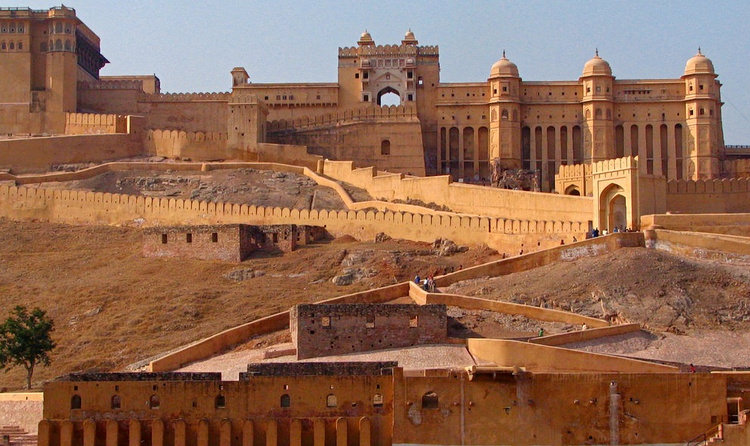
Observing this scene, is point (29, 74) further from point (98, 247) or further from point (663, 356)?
point (663, 356)

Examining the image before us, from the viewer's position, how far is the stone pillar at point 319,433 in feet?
84.6

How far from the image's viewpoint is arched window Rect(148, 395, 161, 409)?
26.3 metres

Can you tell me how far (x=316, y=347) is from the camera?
99.6 ft

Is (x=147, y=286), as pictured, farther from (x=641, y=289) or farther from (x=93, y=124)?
(x=93, y=124)

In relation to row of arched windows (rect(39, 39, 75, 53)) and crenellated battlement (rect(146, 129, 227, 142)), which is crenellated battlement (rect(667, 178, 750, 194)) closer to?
crenellated battlement (rect(146, 129, 227, 142))

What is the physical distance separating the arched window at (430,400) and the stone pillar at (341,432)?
1620 mm

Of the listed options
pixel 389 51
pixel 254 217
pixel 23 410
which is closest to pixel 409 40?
pixel 389 51

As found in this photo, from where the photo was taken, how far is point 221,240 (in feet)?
139

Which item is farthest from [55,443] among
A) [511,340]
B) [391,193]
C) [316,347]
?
[391,193]

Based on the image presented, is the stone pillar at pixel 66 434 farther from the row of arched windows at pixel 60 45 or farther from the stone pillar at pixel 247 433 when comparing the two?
the row of arched windows at pixel 60 45

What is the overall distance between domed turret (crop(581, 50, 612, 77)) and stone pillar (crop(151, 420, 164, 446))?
122ft

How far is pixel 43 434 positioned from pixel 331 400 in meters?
5.72

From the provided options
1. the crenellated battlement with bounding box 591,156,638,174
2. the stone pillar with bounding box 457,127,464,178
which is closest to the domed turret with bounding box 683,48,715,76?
the stone pillar with bounding box 457,127,464,178

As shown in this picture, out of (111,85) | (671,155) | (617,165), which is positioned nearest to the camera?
(617,165)
